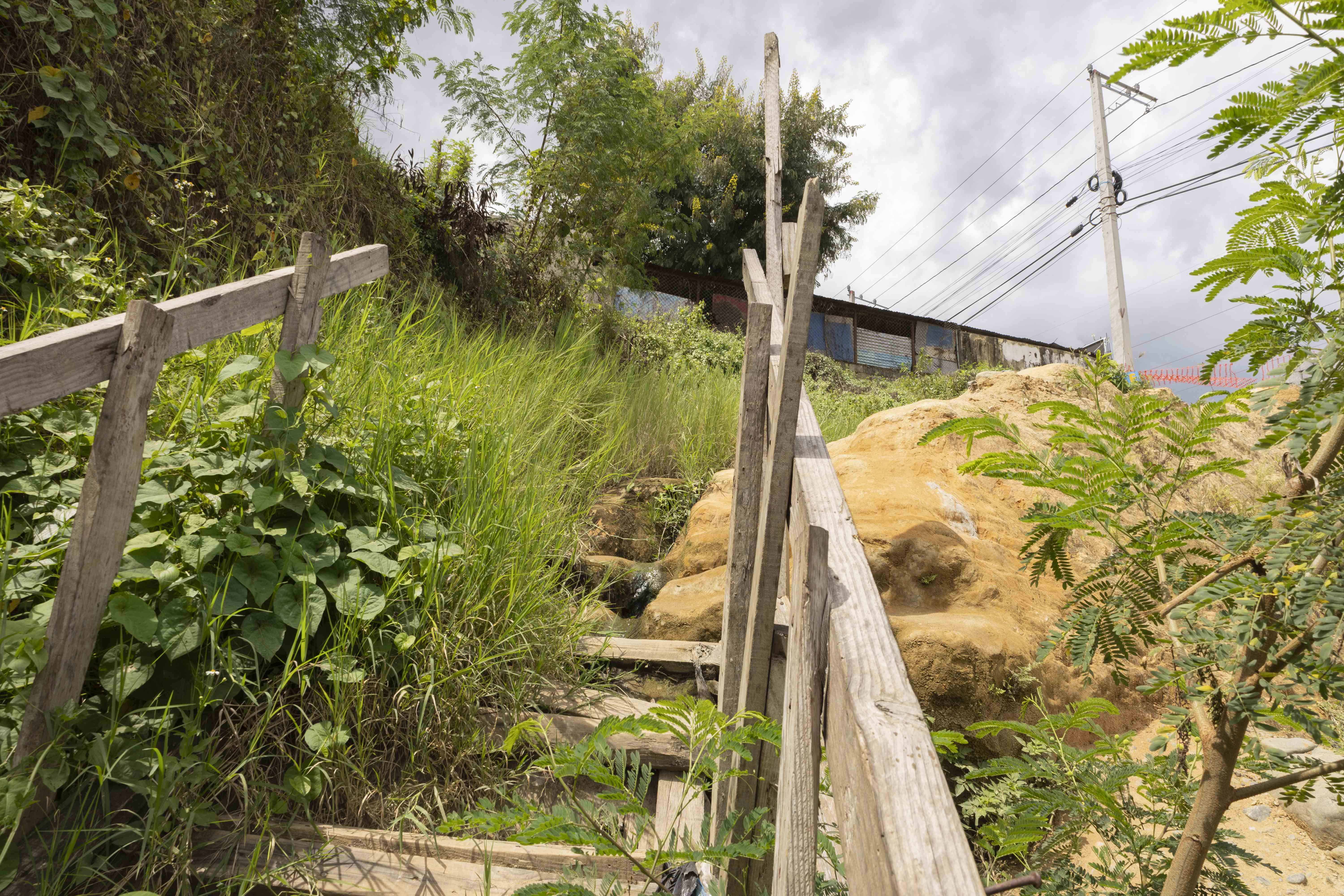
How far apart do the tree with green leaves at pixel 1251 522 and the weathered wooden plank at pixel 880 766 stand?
0.45 m

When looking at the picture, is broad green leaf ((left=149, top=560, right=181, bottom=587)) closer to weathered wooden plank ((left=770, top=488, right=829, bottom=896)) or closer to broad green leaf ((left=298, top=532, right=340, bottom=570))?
broad green leaf ((left=298, top=532, right=340, bottom=570))

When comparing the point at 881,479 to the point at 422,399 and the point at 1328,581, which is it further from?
the point at 1328,581

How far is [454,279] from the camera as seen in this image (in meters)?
7.38

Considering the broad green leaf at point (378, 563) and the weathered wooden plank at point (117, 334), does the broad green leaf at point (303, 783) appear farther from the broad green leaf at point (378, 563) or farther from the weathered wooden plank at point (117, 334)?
the weathered wooden plank at point (117, 334)

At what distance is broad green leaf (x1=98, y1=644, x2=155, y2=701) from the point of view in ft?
5.74

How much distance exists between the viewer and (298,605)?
6.73 ft

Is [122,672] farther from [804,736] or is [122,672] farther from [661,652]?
[661,652]

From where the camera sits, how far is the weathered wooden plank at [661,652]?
3256 mm

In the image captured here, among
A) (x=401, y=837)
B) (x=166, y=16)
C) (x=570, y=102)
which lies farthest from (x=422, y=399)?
(x=570, y=102)

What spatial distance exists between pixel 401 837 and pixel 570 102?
25.2 ft

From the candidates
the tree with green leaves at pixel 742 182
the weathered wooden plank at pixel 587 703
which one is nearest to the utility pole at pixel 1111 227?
the tree with green leaves at pixel 742 182

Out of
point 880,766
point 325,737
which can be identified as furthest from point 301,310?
point 880,766

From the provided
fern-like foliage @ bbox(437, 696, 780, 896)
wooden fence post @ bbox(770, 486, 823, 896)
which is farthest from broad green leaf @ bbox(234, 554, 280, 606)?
wooden fence post @ bbox(770, 486, 823, 896)

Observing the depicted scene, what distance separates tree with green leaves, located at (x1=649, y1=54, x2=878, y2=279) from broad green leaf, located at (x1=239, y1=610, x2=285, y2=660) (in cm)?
1704
